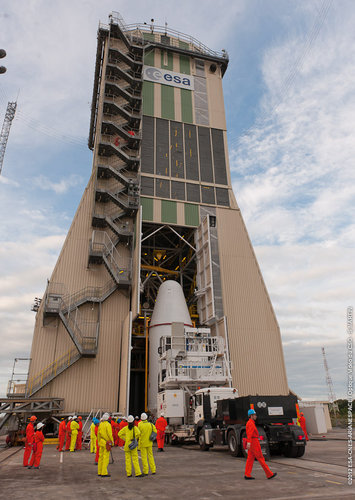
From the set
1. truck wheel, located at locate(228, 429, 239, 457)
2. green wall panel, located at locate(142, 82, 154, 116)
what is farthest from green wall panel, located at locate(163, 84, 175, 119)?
truck wheel, located at locate(228, 429, 239, 457)

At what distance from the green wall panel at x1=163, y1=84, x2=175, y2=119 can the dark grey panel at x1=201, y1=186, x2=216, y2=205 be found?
7.21 meters

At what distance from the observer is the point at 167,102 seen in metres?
32.2

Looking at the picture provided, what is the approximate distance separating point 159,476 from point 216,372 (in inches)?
410

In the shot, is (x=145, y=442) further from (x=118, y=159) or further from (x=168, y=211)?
(x=118, y=159)

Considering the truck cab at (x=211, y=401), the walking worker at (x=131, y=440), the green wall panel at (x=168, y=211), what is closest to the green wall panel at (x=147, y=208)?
the green wall panel at (x=168, y=211)

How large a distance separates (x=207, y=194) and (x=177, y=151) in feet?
14.9

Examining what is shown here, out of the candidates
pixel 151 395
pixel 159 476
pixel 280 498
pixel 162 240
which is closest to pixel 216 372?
pixel 151 395

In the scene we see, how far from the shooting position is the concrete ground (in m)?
6.66

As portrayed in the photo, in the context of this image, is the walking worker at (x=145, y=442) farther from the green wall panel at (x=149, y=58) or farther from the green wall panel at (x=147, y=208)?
the green wall panel at (x=149, y=58)

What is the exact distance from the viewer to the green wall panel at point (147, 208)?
88.9ft

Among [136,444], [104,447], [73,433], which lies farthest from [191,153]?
[136,444]

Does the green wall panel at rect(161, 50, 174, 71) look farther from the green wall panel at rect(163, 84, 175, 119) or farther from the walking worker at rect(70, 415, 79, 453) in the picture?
the walking worker at rect(70, 415, 79, 453)

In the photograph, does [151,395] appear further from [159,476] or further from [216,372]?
[159,476]

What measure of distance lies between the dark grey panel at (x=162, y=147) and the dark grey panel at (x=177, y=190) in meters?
1.25
